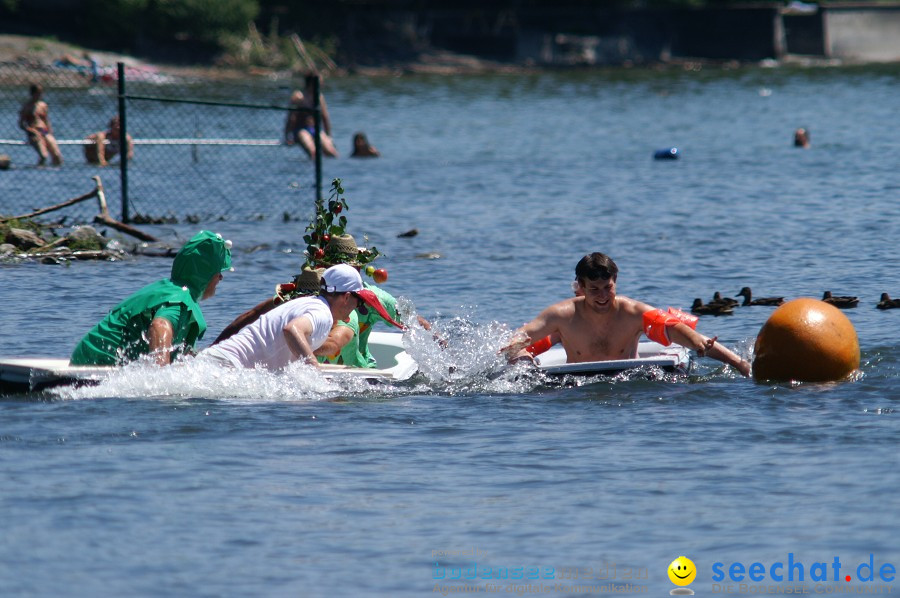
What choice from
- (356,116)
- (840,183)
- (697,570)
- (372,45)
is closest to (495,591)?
(697,570)

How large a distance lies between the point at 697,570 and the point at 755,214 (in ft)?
58.0

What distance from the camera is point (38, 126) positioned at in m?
28.9

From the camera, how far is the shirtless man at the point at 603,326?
11336mm

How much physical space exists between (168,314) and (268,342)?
805mm

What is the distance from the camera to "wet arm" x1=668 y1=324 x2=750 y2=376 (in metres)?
11.3

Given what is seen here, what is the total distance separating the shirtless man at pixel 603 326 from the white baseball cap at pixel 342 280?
5.10 ft

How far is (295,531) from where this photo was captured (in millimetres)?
7992

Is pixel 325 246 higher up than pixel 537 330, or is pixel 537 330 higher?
pixel 325 246

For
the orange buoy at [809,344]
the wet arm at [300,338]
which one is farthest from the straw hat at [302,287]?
the orange buoy at [809,344]

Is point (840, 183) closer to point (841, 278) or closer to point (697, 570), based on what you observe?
point (841, 278)

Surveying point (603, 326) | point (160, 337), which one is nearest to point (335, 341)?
point (160, 337)

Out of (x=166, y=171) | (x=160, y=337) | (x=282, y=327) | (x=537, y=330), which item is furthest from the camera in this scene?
(x=166, y=171)

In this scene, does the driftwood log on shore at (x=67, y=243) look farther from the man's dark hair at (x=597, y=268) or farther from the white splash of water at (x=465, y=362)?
the man's dark hair at (x=597, y=268)

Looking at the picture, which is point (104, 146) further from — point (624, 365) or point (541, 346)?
point (624, 365)
